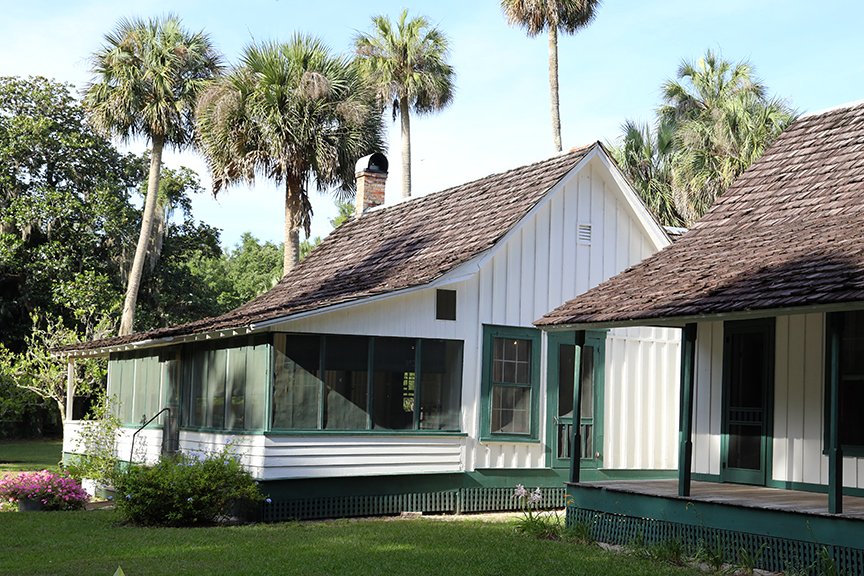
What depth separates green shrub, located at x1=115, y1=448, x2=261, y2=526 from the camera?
14039 mm

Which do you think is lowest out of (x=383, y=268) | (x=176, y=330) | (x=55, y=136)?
(x=176, y=330)

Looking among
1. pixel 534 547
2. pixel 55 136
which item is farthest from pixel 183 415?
pixel 55 136

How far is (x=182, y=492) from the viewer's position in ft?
Answer: 46.1

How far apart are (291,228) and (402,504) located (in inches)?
503

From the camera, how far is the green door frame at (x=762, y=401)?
1284cm

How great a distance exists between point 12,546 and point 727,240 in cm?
890

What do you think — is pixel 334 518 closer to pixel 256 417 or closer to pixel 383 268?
pixel 256 417

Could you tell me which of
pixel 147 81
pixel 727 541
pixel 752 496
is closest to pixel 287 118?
pixel 147 81

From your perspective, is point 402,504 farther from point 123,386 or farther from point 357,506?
point 123,386

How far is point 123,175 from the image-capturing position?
38031 mm

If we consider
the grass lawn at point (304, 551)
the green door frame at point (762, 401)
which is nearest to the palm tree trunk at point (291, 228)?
the grass lawn at point (304, 551)

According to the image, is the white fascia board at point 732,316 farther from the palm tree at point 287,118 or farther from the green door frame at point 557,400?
the palm tree at point 287,118

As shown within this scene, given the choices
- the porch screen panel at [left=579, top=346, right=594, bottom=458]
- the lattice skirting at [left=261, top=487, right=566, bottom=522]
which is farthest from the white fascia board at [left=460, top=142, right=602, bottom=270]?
the lattice skirting at [left=261, top=487, right=566, bottom=522]

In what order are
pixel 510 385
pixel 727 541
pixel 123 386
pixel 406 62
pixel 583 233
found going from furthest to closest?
pixel 406 62
pixel 123 386
pixel 583 233
pixel 510 385
pixel 727 541
